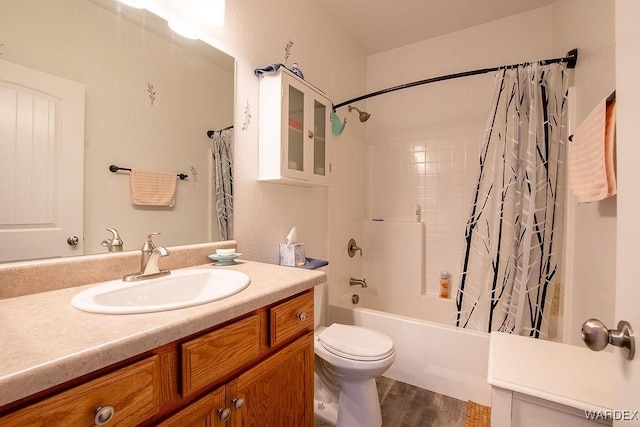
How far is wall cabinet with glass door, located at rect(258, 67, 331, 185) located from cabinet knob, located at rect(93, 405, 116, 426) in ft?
3.53

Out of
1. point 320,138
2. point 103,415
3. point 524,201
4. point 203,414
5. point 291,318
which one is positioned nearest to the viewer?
point 103,415

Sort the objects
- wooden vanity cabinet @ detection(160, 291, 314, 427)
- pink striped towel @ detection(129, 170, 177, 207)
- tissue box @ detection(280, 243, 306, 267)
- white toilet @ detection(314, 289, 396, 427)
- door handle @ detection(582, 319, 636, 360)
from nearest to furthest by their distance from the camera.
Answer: door handle @ detection(582, 319, 636, 360) < wooden vanity cabinet @ detection(160, 291, 314, 427) < pink striped towel @ detection(129, 170, 177, 207) < white toilet @ detection(314, 289, 396, 427) < tissue box @ detection(280, 243, 306, 267)

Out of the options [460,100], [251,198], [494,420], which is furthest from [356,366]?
[460,100]

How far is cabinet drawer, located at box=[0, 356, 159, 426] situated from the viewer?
1.32ft

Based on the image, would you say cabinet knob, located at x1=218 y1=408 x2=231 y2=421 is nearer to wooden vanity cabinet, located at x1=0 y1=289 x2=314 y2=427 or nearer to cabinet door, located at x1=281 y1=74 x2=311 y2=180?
wooden vanity cabinet, located at x1=0 y1=289 x2=314 y2=427

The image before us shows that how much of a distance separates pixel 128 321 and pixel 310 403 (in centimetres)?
71

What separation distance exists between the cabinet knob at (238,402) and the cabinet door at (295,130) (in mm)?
978

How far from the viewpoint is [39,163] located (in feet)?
2.54

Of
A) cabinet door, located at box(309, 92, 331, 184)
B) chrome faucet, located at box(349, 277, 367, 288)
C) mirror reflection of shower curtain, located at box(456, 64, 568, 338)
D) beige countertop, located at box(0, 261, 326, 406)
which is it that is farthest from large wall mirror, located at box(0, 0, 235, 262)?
mirror reflection of shower curtain, located at box(456, 64, 568, 338)

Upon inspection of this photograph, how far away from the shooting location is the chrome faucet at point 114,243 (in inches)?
35.8

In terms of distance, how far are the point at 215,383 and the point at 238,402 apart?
0.30 feet

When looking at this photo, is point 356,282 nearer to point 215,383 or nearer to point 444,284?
point 444,284

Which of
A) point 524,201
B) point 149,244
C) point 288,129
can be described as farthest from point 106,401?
point 524,201

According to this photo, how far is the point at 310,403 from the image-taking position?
967 millimetres
